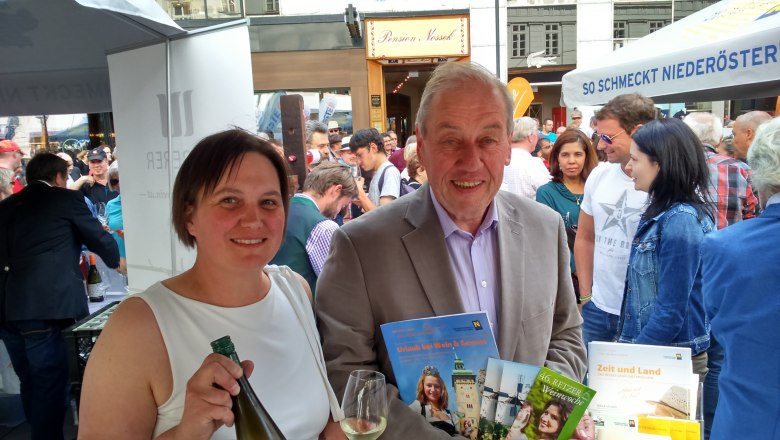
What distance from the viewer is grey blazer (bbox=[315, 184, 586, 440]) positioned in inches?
67.2

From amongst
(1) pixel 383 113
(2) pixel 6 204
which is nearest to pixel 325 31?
(1) pixel 383 113

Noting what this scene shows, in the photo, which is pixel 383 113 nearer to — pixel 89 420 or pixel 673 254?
pixel 673 254

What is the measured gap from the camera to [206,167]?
1546 mm

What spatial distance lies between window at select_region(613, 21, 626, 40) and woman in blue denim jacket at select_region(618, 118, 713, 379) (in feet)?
69.6

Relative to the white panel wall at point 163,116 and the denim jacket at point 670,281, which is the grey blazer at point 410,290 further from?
the white panel wall at point 163,116

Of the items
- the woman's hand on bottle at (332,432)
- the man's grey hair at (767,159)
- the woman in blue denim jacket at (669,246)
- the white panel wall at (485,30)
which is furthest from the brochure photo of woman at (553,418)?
the white panel wall at (485,30)

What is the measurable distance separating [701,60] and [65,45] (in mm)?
3997

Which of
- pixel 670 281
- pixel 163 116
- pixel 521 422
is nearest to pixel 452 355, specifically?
pixel 521 422

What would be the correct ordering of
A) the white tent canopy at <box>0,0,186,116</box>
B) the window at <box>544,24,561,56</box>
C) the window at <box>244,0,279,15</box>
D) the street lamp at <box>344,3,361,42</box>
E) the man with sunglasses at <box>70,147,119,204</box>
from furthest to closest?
the window at <box>544,24,561,56</box> → the window at <box>244,0,279,15</box> → the street lamp at <box>344,3,361,42</box> → the man with sunglasses at <box>70,147,119,204</box> → the white tent canopy at <box>0,0,186,116</box>

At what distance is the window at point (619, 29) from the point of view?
21.4m

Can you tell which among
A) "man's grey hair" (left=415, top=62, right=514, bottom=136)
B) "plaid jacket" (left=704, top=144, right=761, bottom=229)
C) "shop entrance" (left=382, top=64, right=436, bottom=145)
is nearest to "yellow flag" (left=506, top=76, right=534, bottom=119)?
"plaid jacket" (left=704, top=144, right=761, bottom=229)

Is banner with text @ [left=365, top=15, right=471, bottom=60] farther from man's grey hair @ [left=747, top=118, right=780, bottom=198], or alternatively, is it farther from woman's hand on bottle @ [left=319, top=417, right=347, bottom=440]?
woman's hand on bottle @ [left=319, top=417, right=347, bottom=440]

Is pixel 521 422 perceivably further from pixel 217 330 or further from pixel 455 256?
pixel 217 330

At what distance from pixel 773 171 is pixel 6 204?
4.49m
